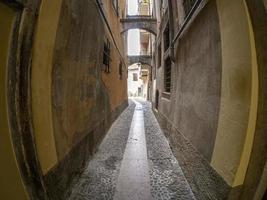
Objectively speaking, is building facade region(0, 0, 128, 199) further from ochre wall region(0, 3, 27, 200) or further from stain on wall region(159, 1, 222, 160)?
stain on wall region(159, 1, 222, 160)

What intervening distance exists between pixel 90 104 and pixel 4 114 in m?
2.29

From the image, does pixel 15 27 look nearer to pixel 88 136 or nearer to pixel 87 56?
pixel 87 56

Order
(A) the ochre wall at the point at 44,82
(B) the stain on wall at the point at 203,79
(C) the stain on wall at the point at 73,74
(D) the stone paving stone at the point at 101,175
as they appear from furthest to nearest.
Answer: (D) the stone paving stone at the point at 101,175 < (C) the stain on wall at the point at 73,74 < (B) the stain on wall at the point at 203,79 < (A) the ochre wall at the point at 44,82

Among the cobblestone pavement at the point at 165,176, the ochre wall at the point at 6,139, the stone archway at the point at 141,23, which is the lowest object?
the cobblestone pavement at the point at 165,176

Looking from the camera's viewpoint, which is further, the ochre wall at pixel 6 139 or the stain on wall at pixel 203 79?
the stain on wall at pixel 203 79

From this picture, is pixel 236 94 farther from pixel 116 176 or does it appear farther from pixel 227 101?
pixel 116 176

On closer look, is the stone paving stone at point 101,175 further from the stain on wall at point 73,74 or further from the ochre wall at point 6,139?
the ochre wall at point 6,139

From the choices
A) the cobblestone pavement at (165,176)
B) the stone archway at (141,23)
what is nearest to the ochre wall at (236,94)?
the cobblestone pavement at (165,176)

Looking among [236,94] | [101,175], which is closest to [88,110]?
[101,175]

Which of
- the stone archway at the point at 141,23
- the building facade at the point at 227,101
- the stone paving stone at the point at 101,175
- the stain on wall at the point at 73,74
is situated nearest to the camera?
the building facade at the point at 227,101

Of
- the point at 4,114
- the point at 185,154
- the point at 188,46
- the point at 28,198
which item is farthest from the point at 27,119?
the point at 188,46

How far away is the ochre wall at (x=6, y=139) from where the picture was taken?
1469 millimetres

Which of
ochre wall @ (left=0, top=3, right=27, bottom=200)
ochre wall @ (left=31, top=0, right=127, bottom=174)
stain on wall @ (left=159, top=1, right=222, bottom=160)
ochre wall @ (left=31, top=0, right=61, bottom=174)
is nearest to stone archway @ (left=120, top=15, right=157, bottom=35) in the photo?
ochre wall @ (left=31, top=0, right=127, bottom=174)

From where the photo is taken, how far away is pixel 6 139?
1.54m
